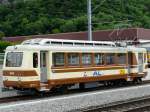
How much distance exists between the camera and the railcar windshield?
24516 mm

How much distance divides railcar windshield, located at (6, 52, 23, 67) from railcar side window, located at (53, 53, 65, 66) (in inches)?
72.2

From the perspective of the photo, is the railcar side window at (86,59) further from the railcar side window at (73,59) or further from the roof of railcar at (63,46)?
the railcar side window at (73,59)

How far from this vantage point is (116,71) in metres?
30.4

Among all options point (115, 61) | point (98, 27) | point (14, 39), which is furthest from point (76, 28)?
point (115, 61)

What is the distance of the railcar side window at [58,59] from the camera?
25.4 metres

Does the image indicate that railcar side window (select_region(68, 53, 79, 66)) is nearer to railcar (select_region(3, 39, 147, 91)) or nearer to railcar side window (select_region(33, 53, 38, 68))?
railcar (select_region(3, 39, 147, 91))

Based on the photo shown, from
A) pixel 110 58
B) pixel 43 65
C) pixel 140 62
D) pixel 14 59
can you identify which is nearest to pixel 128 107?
pixel 43 65

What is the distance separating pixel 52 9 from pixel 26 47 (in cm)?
4442

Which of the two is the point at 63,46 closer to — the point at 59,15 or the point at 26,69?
the point at 26,69

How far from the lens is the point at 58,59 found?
25.6 metres

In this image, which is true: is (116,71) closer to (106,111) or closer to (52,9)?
(106,111)

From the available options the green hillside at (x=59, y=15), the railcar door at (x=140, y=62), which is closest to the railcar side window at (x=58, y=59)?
the railcar door at (x=140, y=62)

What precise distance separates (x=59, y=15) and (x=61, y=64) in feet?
142

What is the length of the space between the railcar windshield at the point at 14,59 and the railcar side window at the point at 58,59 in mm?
1835
